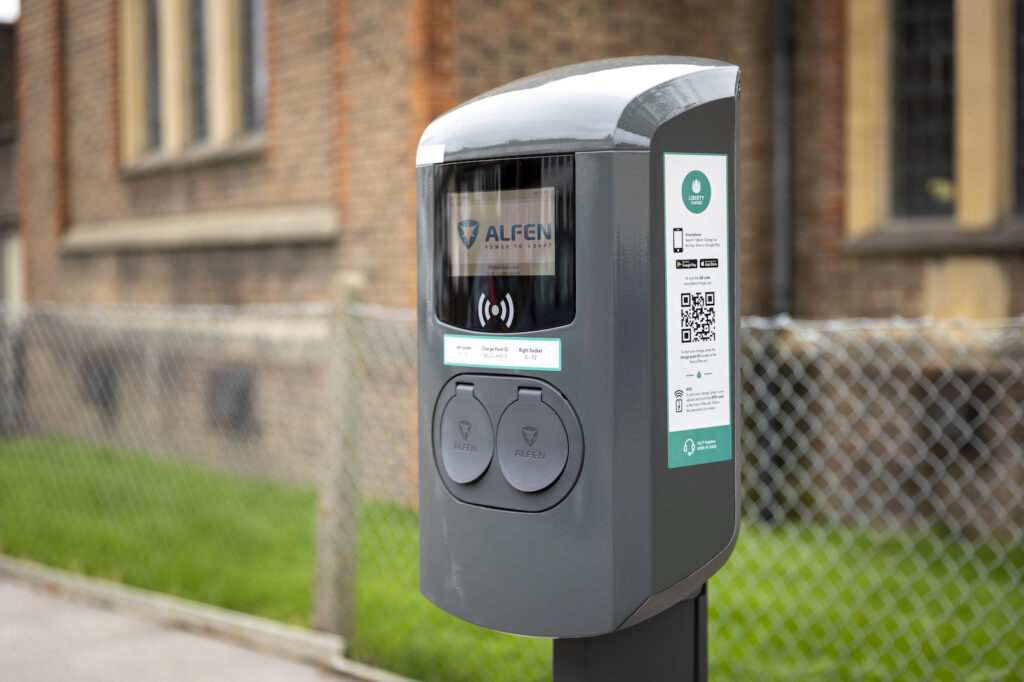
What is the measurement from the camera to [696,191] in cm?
225

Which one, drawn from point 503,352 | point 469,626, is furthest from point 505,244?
point 469,626

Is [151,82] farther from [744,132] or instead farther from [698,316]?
[698,316]

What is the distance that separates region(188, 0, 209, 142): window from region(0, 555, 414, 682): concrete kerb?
5.90 m

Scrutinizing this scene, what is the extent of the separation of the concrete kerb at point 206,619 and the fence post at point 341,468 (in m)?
0.11

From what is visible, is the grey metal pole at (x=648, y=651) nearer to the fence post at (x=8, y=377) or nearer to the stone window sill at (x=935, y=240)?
the stone window sill at (x=935, y=240)

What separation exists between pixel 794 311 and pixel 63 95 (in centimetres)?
829

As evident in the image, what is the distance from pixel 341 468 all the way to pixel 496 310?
7.58 feet

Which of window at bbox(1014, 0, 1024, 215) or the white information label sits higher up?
window at bbox(1014, 0, 1024, 215)

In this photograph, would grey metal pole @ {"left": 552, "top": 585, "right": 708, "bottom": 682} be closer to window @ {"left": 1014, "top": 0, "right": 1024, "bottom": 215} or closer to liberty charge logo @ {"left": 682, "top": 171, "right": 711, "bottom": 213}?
liberty charge logo @ {"left": 682, "top": 171, "right": 711, "bottom": 213}

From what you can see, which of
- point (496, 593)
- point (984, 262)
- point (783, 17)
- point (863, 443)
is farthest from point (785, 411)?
point (496, 593)

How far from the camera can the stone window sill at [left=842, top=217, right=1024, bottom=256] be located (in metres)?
6.77

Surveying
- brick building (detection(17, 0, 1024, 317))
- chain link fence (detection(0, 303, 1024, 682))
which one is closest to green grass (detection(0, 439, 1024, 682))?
chain link fence (detection(0, 303, 1024, 682))

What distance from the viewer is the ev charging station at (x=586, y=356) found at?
2145 millimetres

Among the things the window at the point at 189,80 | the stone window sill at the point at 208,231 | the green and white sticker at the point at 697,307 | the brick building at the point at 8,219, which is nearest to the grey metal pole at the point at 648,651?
the green and white sticker at the point at 697,307
